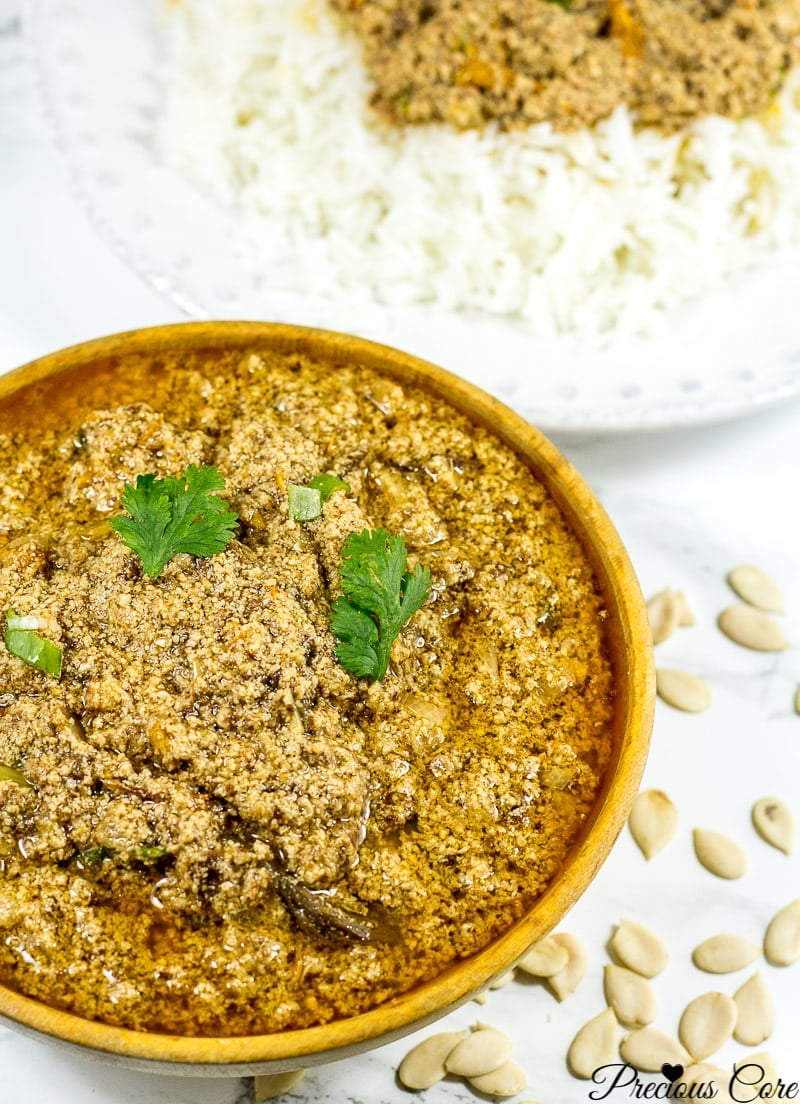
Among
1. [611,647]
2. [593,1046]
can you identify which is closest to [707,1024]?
[593,1046]

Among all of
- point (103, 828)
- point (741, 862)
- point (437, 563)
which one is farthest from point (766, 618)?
point (103, 828)

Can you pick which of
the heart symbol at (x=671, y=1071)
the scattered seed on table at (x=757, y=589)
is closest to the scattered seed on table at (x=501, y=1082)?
the heart symbol at (x=671, y=1071)

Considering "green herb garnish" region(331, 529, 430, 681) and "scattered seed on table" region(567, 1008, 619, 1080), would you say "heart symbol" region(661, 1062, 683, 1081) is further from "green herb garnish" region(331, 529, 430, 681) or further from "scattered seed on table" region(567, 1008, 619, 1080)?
"green herb garnish" region(331, 529, 430, 681)

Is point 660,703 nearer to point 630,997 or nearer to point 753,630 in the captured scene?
point 753,630

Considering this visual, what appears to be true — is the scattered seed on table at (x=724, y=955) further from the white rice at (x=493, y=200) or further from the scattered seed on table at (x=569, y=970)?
the white rice at (x=493, y=200)

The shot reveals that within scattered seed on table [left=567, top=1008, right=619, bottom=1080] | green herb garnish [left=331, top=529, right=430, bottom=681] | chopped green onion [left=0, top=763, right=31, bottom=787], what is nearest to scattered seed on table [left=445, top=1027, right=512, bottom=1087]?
scattered seed on table [left=567, top=1008, right=619, bottom=1080]

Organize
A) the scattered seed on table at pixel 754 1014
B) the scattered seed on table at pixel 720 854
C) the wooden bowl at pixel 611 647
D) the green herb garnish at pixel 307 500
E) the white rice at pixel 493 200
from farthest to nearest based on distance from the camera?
1. the white rice at pixel 493 200
2. the scattered seed on table at pixel 720 854
3. the scattered seed on table at pixel 754 1014
4. the green herb garnish at pixel 307 500
5. the wooden bowl at pixel 611 647
